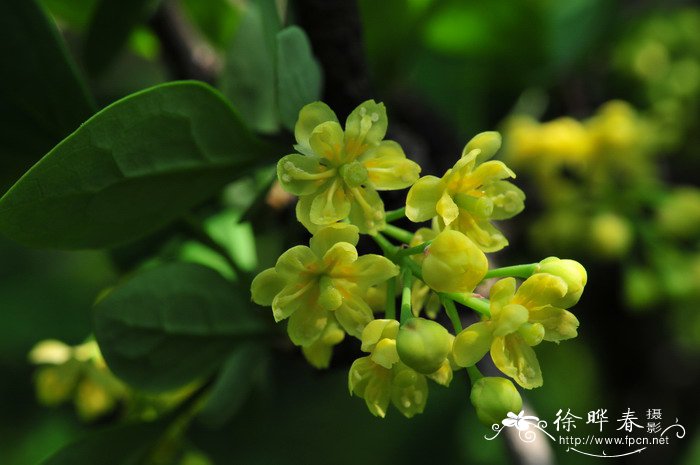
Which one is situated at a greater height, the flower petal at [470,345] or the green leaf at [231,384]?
the flower petal at [470,345]

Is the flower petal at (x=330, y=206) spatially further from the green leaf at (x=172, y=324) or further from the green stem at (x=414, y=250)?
the green leaf at (x=172, y=324)

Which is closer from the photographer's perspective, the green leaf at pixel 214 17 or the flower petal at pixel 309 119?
the flower petal at pixel 309 119

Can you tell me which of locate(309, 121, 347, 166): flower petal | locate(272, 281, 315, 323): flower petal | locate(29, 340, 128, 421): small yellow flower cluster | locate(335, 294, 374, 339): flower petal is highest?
locate(309, 121, 347, 166): flower petal

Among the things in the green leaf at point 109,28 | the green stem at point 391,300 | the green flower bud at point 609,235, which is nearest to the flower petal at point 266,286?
the green stem at point 391,300

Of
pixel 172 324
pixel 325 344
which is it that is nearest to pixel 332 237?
pixel 325 344

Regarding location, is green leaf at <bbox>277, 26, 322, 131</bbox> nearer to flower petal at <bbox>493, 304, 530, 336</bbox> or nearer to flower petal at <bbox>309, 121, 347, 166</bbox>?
flower petal at <bbox>309, 121, 347, 166</bbox>

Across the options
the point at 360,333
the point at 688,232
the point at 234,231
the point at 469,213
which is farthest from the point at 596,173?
the point at 360,333

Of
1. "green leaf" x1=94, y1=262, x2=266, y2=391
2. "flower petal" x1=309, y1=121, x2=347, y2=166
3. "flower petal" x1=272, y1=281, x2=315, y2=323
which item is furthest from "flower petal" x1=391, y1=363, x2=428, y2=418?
"green leaf" x1=94, y1=262, x2=266, y2=391
